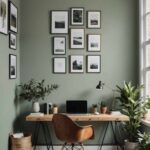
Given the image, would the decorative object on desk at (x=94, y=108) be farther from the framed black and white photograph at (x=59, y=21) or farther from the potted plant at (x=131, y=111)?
the framed black and white photograph at (x=59, y=21)

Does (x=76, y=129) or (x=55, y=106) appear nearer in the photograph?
(x=76, y=129)

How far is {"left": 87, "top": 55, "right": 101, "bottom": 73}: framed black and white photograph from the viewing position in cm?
481

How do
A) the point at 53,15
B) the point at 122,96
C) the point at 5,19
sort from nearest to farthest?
the point at 5,19, the point at 122,96, the point at 53,15

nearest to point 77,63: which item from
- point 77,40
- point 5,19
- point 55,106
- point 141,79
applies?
point 77,40

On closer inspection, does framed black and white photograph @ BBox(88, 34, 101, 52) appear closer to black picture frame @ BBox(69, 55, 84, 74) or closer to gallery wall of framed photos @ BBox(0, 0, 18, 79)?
black picture frame @ BBox(69, 55, 84, 74)

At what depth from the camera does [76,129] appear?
151 inches

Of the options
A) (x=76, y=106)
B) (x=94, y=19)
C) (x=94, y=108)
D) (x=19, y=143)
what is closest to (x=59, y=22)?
(x=94, y=19)

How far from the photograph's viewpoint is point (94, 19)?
4.80 meters

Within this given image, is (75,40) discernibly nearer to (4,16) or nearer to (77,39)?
(77,39)

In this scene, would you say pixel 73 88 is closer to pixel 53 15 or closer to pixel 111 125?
pixel 111 125

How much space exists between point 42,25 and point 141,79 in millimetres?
2104

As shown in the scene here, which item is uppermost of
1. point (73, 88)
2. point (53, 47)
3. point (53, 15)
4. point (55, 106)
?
point (53, 15)

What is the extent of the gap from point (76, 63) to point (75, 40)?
0.43 m

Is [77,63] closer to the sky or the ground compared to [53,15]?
closer to the ground
